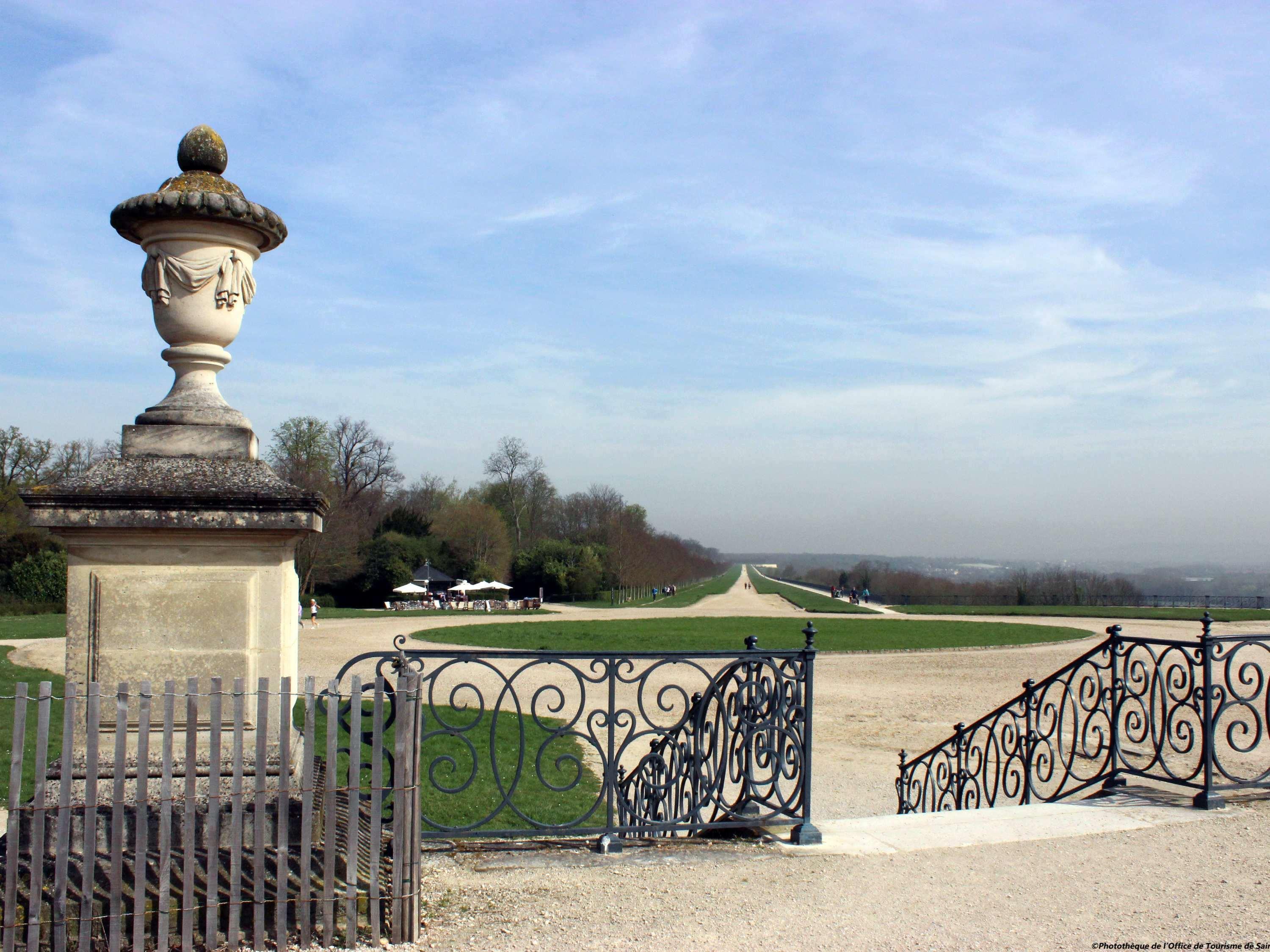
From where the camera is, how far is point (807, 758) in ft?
16.2

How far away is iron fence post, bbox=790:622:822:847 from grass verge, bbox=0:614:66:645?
19.5 metres

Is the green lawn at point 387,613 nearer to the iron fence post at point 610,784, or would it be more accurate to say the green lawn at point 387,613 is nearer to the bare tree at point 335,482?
the bare tree at point 335,482

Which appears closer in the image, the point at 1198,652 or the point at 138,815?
the point at 138,815

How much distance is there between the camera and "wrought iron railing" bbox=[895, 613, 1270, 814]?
5.84 m

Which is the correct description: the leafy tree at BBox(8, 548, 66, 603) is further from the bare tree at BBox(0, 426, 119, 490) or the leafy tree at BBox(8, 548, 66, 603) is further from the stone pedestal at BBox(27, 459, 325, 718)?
the stone pedestal at BBox(27, 459, 325, 718)

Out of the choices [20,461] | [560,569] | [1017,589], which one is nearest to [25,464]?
[20,461]

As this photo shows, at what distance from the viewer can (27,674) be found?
14.6m

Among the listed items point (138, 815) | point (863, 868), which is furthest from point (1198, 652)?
point (138, 815)

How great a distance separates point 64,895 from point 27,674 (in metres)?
A: 13.7

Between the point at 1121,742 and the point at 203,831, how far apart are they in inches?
455

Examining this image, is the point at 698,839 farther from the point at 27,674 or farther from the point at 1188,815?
the point at 27,674

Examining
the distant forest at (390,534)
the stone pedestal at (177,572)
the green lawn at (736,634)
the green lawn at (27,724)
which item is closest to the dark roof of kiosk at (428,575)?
the distant forest at (390,534)

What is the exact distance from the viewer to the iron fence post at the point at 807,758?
16.3ft

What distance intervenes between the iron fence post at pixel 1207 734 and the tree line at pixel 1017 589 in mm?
46127
